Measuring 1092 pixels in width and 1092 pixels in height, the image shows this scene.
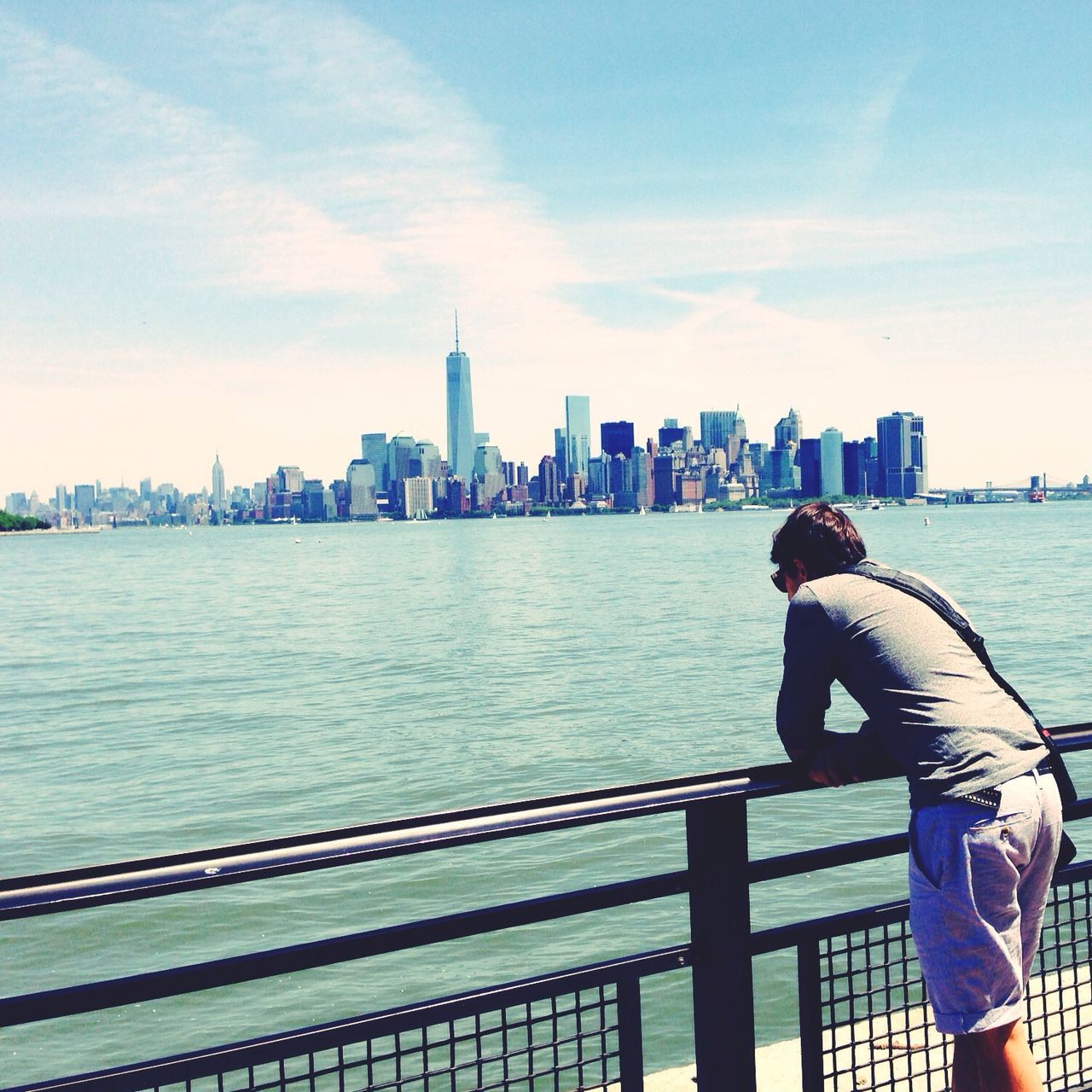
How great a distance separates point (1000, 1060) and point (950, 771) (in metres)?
0.68

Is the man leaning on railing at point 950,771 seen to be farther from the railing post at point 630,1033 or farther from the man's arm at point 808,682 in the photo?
the railing post at point 630,1033

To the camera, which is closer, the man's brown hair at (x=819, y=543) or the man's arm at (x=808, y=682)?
the man's arm at (x=808, y=682)

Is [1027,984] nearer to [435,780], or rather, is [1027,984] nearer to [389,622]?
[435,780]

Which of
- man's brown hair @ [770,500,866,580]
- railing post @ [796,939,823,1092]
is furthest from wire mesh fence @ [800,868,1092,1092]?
man's brown hair @ [770,500,866,580]

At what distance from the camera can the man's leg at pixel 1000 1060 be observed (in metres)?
2.84

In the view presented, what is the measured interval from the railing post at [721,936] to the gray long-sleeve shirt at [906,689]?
365 millimetres

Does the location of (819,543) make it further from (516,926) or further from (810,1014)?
(516,926)

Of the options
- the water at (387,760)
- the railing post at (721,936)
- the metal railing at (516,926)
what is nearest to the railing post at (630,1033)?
the metal railing at (516,926)

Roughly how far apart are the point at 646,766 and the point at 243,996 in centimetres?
989

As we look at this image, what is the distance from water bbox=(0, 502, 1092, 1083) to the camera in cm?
1068

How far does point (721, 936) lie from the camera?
8.79 ft

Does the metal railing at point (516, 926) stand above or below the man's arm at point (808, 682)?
below

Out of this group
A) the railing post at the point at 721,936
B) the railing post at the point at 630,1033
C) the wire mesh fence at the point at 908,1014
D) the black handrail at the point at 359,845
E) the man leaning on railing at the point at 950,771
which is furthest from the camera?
the wire mesh fence at the point at 908,1014

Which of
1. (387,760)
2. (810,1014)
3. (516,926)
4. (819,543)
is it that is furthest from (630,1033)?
(387,760)
